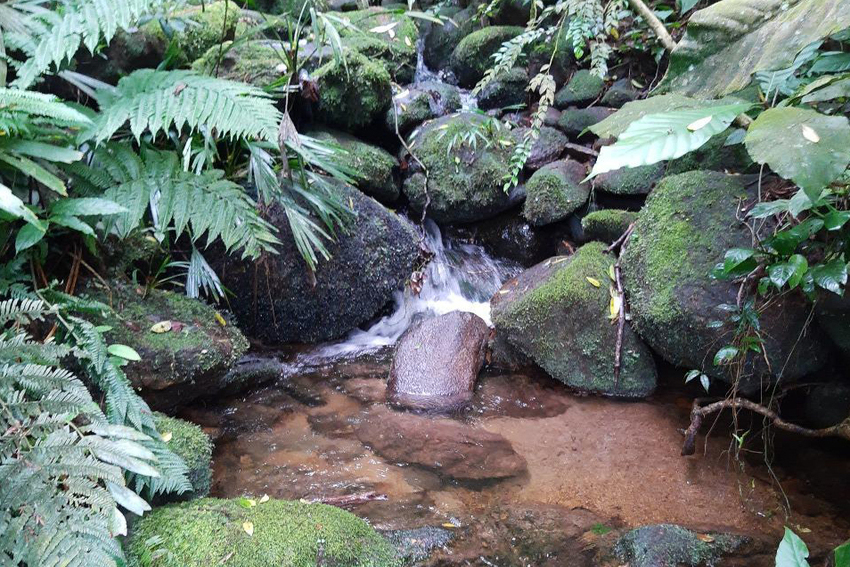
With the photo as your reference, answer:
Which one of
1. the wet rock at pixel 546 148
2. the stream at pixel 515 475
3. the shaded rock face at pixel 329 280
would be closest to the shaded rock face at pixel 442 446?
the stream at pixel 515 475

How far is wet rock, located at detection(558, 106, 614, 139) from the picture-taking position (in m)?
4.80

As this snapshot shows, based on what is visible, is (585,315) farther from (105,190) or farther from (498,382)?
(105,190)

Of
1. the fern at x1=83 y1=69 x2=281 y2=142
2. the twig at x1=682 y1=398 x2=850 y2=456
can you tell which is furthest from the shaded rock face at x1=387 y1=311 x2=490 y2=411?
the fern at x1=83 y1=69 x2=281 y2=142

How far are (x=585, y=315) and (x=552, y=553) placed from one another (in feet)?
5.26

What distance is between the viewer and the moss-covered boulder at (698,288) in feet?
8.31

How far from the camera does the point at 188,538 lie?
5.49 ft

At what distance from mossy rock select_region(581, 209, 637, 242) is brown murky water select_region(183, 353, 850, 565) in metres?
1.07

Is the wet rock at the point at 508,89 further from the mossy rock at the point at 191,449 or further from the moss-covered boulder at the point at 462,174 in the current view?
the mossy rock at the point at 191,449

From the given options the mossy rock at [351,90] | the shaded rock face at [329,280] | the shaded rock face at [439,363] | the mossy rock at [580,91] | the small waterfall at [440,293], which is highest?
the mossy rock at [351,90]

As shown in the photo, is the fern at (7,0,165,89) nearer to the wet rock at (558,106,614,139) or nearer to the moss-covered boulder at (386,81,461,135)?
the moss-covered boulder at (386,81,461,135)

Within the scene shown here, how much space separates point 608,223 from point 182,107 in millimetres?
2626

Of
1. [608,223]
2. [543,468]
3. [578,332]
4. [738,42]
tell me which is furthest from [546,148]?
[543,468]

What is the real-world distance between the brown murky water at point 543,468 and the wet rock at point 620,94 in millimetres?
2823

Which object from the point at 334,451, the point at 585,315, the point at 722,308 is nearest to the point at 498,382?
the point at 585,315
